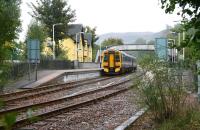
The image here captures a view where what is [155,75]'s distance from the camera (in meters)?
10.5

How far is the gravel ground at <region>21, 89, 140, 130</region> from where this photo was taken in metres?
10.7

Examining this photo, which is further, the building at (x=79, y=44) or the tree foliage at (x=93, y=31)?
the tree foliage at (x=93, y=31)

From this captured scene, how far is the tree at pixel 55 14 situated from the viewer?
200ft

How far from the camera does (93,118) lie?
12.5 meters

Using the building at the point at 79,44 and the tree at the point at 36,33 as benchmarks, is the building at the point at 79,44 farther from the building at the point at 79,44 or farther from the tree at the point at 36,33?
the tree at the point at 36,33

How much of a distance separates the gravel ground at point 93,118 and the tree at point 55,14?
4542 centimetres

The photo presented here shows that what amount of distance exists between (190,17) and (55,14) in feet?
189

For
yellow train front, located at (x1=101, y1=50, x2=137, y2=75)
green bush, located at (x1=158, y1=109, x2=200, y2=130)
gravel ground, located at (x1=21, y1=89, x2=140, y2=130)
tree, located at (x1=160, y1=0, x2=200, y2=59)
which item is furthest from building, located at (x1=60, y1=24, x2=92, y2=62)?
tree, located at (x1=160, y1=0, x2=200, y2=59)

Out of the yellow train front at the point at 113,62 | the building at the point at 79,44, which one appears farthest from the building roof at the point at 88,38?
the yellow train front at the point at 113,62

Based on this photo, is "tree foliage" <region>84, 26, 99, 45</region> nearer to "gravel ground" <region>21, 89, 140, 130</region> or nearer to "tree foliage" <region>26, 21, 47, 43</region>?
"tree foliage" <region>26, 21, 47, 43</region>

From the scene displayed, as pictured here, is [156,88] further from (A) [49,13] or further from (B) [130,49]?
(B) [130,49]

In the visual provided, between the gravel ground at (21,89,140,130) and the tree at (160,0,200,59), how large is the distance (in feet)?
19.6

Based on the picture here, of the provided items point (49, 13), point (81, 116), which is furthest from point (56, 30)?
point (81, 116)

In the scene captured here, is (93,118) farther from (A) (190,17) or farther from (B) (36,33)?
(B) (36,33)
